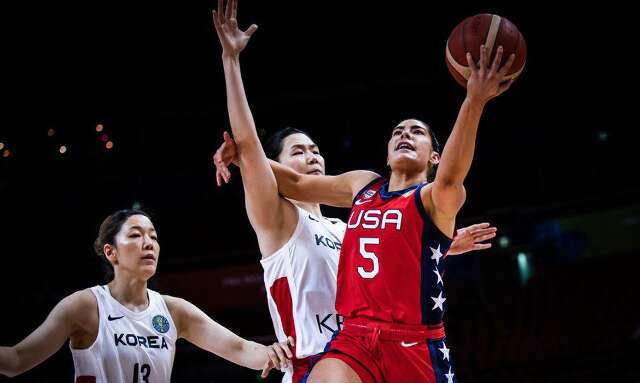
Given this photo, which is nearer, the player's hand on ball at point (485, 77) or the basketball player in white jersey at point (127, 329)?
the player's hand on ball at point (485, 77)

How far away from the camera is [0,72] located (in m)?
8.72

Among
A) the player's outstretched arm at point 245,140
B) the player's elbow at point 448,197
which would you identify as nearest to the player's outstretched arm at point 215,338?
the player's outstretched arm at point 245,140

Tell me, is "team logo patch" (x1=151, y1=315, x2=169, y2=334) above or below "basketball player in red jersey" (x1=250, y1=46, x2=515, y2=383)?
below

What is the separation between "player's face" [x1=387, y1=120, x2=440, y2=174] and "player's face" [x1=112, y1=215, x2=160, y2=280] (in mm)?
1498

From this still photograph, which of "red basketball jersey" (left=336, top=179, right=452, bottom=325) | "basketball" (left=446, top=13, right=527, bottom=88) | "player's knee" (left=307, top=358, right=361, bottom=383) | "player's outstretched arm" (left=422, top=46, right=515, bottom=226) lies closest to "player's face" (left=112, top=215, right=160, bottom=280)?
"red basketball jersey" (left=336, top=179, right=452, bottom=325)

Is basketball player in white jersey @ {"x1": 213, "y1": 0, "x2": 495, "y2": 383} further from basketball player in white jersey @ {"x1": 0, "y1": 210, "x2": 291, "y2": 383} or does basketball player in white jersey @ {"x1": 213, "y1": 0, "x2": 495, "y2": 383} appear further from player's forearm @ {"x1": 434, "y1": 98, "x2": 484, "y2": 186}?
player's forearm @ {"x1": 434, "y1": 98, "x2": 484, "y2": 186}

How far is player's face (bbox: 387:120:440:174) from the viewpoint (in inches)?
132

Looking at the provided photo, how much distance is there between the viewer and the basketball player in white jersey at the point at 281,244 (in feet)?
11.0

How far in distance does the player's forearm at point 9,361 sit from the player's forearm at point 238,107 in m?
1.41

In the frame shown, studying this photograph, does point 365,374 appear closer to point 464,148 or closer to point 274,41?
point 464,148

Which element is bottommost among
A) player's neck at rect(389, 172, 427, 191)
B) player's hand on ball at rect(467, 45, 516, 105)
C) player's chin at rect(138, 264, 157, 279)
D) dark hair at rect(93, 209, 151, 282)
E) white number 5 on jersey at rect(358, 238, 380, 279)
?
player's chin at rect(138, 264, 157, 279)

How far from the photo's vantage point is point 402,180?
11.1ft

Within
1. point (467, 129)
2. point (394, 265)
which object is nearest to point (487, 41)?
point (467, 129)

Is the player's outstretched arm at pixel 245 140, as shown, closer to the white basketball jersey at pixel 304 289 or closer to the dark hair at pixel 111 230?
the white basketball jersey at pixel 304 289
